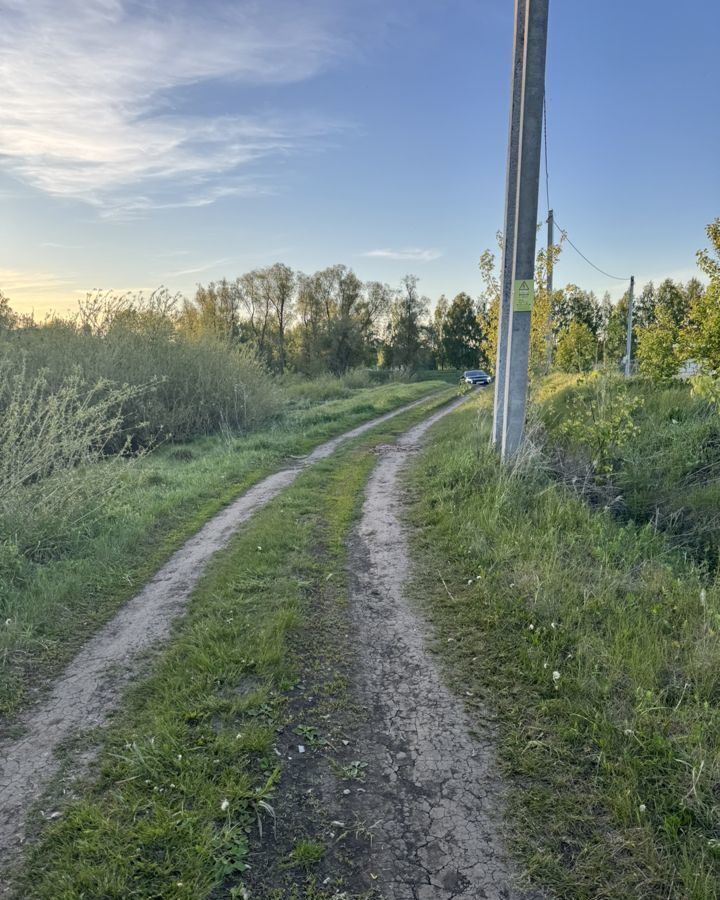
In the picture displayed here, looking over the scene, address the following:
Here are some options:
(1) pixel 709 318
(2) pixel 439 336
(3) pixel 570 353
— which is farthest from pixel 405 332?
(1) pixel 709 318

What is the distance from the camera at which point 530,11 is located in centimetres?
680

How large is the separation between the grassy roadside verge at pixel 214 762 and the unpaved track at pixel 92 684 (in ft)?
0.63

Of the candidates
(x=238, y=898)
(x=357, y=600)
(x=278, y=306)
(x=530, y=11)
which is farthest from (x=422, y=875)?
(x=278, y=306)

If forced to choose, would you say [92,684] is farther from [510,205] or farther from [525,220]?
[510,205]

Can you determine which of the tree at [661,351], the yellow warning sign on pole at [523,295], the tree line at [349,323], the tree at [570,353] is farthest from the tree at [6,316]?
the tree at [570,353]

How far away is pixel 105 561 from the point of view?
599 centimetres

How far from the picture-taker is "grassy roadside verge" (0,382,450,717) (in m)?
4.29

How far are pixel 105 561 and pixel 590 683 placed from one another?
495 cm

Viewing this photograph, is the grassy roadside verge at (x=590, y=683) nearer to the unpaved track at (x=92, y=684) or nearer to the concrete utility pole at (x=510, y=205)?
the unpaved track at (x=92, y=684)

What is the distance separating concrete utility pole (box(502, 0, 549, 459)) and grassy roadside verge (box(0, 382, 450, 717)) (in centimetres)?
451

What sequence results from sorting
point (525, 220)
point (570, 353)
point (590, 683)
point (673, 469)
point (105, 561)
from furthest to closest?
1. point (570, 353)
2. point (673, 469)
3. point (525, 220)
4. point (105, 561)
5. point (590, 683)

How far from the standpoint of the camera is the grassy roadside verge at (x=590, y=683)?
2473mm

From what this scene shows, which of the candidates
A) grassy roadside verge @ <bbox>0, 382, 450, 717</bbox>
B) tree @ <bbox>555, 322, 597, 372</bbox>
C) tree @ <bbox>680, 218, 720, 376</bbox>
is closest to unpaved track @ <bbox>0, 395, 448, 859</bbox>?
grassy roadside verge @ <bbox>0, 382, 450, 717</bbox>

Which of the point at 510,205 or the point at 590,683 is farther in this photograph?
the point at 510,205
